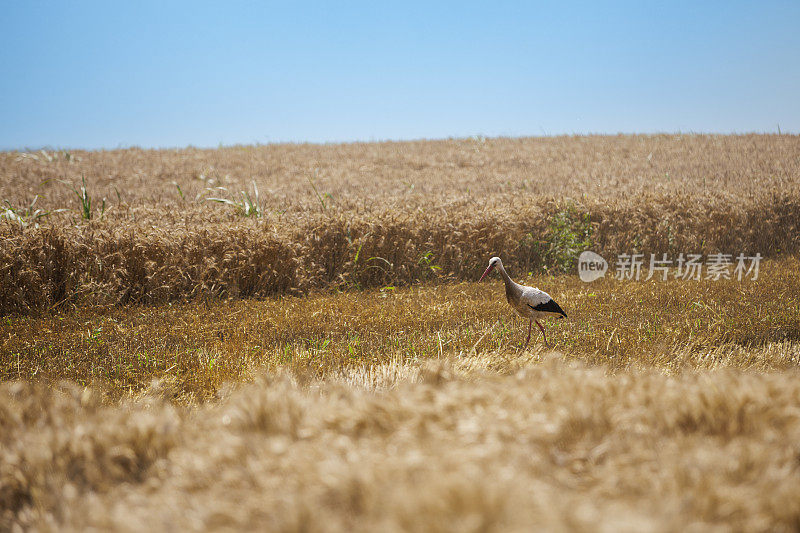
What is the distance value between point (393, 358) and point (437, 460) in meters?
3.49

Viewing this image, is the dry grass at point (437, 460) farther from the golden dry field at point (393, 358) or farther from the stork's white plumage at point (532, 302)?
the stork's white plumage at point (532, 302)

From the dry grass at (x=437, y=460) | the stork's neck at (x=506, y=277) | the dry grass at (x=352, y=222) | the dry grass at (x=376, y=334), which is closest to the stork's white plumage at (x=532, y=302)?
the stork's neck at (x=506, y=277)

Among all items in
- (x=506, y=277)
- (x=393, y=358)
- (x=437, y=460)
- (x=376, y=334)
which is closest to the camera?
(x=437, y=460)

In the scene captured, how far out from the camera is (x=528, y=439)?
1.45 meters

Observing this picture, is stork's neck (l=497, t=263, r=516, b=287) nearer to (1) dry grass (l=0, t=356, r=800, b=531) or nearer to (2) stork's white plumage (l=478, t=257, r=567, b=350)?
(2) stork's white plumage (l=478, t=257, r=567, b=350)

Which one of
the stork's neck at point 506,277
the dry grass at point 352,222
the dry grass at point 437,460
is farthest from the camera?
the dry grass at point 352,222

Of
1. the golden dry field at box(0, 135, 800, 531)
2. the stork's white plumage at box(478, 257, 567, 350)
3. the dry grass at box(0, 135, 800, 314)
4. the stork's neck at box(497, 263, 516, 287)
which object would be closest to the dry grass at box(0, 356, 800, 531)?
the golden dry field at box(0, 135, 800, 531)

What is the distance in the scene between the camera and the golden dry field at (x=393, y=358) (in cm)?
124

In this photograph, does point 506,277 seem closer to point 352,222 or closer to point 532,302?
point 532,302

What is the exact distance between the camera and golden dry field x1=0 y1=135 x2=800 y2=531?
124cm

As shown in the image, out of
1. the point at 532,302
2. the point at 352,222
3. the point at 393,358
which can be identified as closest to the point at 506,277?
the point at 532,302

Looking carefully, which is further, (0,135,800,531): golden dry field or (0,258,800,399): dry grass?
(0,258,800,399): dry grass

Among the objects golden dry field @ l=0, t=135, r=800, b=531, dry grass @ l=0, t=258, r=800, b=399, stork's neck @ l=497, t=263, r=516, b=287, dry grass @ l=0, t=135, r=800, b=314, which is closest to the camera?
golden dry field @ l=0, t=135, r=800, b=531

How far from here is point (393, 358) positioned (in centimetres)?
475
